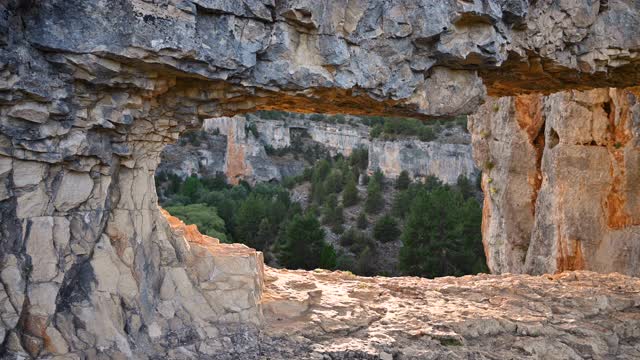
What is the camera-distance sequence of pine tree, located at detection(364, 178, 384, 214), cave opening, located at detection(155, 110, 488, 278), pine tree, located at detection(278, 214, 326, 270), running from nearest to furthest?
pine tree, located at detection(278, 214, 326, 270) < cave opening, located at detection(155, 110, 488, 278) < pine tree, located at detection(364, 178, 384, 214)

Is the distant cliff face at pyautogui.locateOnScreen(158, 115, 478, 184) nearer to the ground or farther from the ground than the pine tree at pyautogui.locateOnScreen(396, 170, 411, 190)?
farther from the ground

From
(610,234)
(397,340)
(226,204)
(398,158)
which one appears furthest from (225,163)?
(397,340)

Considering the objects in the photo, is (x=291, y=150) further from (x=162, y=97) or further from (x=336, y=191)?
(x=162, y=97)

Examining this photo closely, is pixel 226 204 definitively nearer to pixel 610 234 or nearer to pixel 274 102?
pixel 610 234

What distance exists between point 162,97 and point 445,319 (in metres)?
4.16

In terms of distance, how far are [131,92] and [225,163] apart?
128 ft

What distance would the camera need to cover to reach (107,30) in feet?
16.4

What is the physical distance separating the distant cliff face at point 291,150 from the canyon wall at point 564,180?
23048 millimetres

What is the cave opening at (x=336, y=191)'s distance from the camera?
2111cm

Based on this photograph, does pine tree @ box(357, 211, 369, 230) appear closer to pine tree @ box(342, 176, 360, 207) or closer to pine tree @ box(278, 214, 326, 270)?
pine tree @ box(342, 176, 360, 207)

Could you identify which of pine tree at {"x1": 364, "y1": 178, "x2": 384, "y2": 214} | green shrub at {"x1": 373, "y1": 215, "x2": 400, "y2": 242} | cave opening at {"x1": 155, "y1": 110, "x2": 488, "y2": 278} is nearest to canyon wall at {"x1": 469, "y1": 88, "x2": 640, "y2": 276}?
cave opening at {"x1": 155, "y1": 110, "x2": 488, "y2": 278}

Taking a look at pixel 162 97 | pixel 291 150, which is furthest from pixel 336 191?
pixel 162 97

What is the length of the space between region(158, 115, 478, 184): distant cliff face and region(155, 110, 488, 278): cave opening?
9 cm

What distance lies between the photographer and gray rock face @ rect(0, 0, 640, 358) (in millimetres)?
5012
